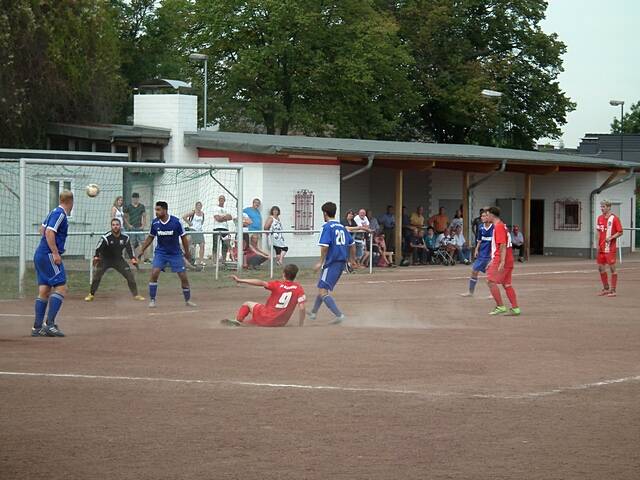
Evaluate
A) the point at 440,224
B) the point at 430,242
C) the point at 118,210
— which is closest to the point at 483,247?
the point at 118,210

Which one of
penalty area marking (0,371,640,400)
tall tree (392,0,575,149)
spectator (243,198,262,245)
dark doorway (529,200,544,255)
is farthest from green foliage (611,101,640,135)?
penalty area marking (0,371,640,400)

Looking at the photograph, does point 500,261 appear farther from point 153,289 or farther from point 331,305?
point 153,289

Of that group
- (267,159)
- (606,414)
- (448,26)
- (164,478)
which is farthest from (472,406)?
(448,26)

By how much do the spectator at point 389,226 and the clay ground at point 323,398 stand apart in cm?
1488

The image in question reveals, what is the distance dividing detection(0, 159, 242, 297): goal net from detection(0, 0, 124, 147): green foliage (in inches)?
299

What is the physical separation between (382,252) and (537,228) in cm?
1267

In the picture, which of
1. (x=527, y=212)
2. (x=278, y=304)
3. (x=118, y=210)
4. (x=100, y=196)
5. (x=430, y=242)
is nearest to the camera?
(x=278, y=304)

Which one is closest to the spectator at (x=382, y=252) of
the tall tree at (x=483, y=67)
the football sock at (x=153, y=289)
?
the football sock at (x=153, y=289)

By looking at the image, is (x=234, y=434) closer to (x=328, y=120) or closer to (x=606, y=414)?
(x=606, y=414)

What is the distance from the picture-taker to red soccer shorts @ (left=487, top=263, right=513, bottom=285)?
18.1 meters

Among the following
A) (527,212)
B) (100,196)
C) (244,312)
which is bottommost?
(244,312)

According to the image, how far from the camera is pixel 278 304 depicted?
52.9 feet

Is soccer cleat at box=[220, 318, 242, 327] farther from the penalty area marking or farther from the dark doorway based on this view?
the dark doorway

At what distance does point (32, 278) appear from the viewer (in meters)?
23.3
